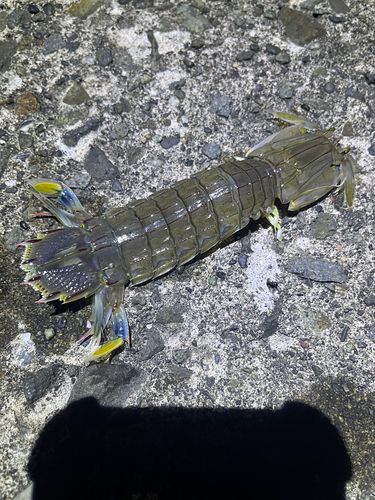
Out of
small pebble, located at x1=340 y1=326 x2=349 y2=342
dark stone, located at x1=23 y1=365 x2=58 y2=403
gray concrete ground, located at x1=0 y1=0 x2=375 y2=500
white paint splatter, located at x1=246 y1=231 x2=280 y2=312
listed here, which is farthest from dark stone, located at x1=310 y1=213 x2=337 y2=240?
dark stone, located at x1=23 y1=365 x2=58 y2=403

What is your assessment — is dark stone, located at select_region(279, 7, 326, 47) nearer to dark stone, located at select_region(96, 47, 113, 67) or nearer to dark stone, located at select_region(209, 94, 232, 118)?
dark stone, located at select_region(209, 94, 232, 118)

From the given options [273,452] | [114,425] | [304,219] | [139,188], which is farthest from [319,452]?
[139,188]

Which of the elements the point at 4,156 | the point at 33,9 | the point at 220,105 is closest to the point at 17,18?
the point at 33,9

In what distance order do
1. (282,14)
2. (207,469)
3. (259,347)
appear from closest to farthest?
(207,469), (259,347), (282,14)

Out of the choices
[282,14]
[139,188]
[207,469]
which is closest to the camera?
[207,469]

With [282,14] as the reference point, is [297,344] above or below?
below

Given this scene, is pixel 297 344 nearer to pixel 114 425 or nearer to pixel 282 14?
pixel 114 425

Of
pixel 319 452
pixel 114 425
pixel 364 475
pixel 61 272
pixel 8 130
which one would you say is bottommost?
pixel 364 475

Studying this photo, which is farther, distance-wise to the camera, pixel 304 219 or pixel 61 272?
pixel 304 219

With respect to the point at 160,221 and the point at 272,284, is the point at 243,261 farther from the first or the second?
the point at 160,221
